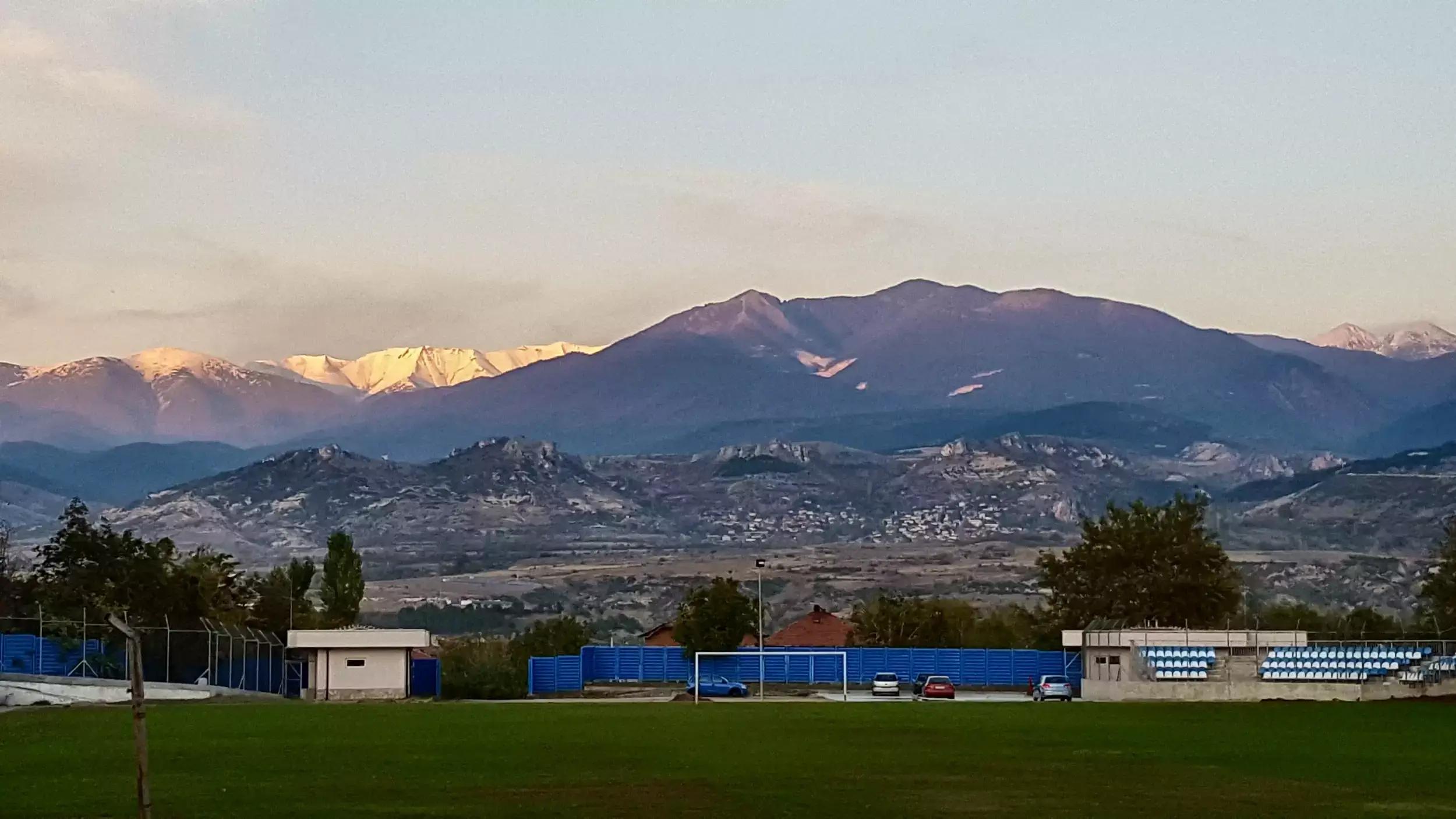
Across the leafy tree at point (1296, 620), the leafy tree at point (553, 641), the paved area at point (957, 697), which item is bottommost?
the paved area at point (957, 697)

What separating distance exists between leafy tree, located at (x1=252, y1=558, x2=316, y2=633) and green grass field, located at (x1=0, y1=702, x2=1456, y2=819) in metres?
40.5

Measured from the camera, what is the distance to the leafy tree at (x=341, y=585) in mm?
107000

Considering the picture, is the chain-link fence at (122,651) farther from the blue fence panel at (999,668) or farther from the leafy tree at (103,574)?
the blue fence panel at (999,668)

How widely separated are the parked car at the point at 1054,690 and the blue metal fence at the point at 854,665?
15.0m

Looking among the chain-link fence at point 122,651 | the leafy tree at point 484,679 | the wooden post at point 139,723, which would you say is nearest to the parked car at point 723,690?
the leafy tree at point 484,679

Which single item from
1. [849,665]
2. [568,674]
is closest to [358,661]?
[568,674]

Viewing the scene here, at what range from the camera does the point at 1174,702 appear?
72.1 meters

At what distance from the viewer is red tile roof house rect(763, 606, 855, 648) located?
423 ft

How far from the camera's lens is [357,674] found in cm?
8238

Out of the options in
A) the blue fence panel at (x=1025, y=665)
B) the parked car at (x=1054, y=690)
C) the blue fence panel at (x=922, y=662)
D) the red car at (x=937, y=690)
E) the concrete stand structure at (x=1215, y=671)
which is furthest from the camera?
the blue fence panel at (x=922, y=662)

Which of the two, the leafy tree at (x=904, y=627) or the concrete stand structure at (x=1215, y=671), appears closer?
the concrete stand structure at (x=1215, y=671)

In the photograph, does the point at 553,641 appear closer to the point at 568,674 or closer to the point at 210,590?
the point at 568,674

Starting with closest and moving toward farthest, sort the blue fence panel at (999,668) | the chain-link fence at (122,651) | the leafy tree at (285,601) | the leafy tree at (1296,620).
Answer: the chain-link fence at (122,651) < the blue fence panel at (999,668) < the leafy tree at (285,601) < the leafy tree at (1296,620)

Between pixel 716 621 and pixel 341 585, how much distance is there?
70.2ft
